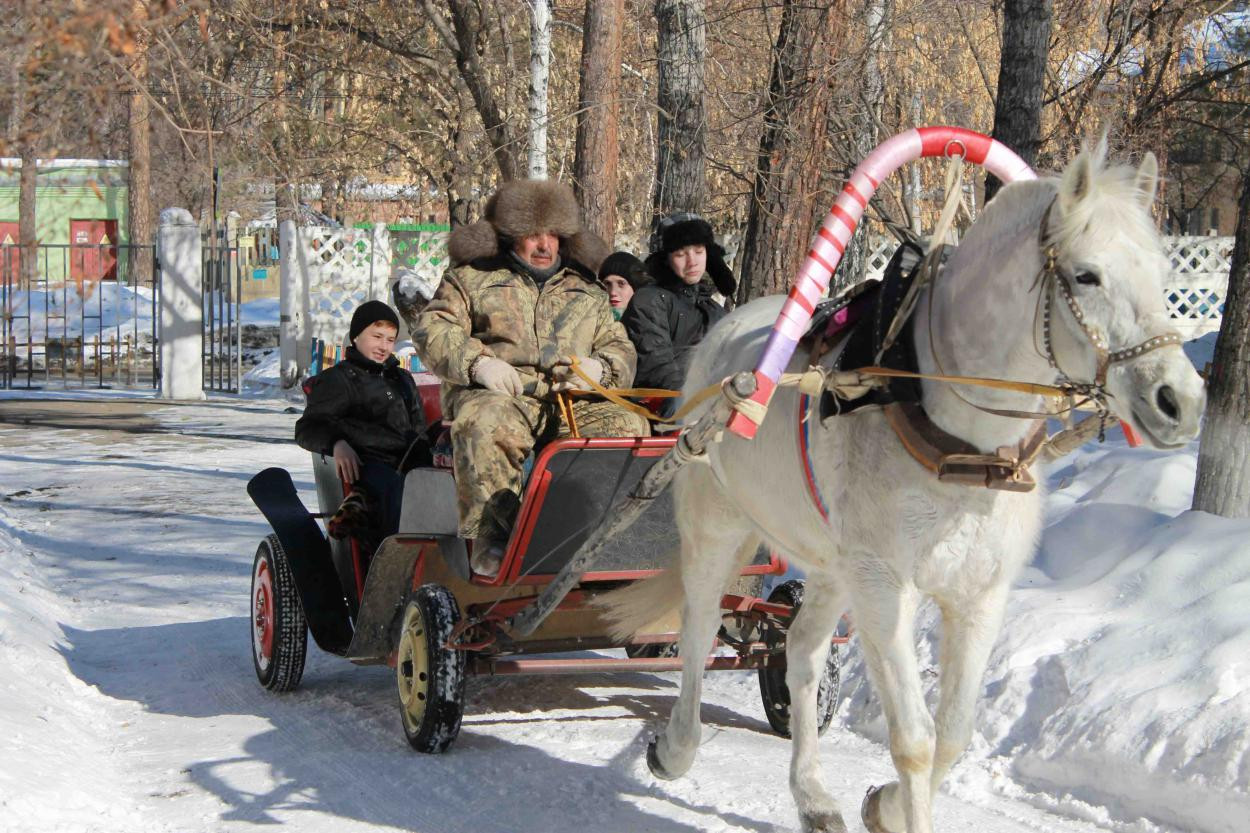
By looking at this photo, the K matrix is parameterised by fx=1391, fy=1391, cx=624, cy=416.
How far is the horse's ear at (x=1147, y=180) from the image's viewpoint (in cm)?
338

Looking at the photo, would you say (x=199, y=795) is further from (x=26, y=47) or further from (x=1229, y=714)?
(x=26, y=47)

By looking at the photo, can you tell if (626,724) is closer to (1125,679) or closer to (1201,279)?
(1125,679)

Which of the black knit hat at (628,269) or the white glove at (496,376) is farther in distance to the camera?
the black knit hat at (628,269)

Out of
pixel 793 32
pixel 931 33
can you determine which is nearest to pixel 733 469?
pixel 793 32

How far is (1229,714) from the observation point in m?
4.51

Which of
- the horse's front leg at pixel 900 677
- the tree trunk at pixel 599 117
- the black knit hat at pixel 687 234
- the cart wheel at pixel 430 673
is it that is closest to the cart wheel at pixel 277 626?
the cart wheel at pixel 430 673

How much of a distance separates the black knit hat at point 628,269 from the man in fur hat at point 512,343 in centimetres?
98

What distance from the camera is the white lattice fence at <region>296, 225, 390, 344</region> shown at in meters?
19.5

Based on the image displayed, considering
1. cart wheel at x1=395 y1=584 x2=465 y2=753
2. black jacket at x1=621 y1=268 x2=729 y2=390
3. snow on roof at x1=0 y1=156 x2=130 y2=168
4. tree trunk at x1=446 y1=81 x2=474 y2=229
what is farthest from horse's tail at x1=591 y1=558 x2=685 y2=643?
tree trunk at x1=446 y1=81 x2=474 y2=229

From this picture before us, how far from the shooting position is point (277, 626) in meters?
5.95

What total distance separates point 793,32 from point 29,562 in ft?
19.5

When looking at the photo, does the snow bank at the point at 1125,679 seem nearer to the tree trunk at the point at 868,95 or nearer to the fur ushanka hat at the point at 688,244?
the fur ushanka hat at the point at 688,244

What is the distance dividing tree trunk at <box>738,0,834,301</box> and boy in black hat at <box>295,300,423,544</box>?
320 centimetres

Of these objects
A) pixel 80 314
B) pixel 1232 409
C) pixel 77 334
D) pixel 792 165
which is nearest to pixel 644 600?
pixel 1232 409
